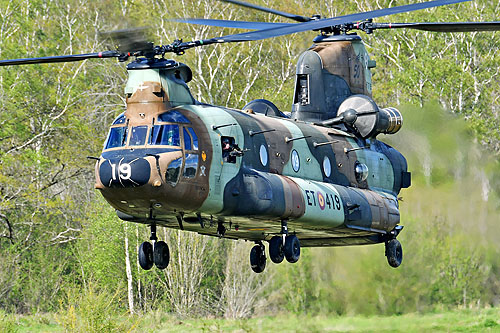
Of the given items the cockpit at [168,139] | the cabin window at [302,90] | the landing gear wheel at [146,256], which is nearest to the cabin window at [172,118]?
the cockpit at [168,139]

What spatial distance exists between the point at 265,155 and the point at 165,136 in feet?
8.95

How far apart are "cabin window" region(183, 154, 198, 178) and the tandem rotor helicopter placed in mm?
23

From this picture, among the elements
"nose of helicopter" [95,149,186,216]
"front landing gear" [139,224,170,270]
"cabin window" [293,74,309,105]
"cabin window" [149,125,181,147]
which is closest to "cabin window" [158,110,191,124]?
"cabin window" [149,125,181,147]

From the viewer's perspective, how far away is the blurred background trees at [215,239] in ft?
88.8

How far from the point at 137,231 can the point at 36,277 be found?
6.32 metres

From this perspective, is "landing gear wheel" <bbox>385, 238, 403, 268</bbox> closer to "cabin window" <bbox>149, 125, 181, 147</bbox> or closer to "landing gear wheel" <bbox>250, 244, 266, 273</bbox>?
"landing gear wheel" <bbox>250, 244, 266, 273</bbox>

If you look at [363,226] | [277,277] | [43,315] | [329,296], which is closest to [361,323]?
[329,296]

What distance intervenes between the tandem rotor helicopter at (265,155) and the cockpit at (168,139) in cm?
2

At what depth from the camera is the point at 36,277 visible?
43.0 meters

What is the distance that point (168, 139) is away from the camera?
1823 centimetres

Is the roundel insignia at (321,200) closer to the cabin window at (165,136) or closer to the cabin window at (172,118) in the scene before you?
the cabin window at (172,118)

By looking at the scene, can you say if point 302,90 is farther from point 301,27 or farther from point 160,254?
point 301,27

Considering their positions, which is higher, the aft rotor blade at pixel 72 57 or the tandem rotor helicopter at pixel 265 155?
the aft rotor blade at pixel 72 57

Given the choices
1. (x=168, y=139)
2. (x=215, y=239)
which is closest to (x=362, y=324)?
(x=168, y=139)
